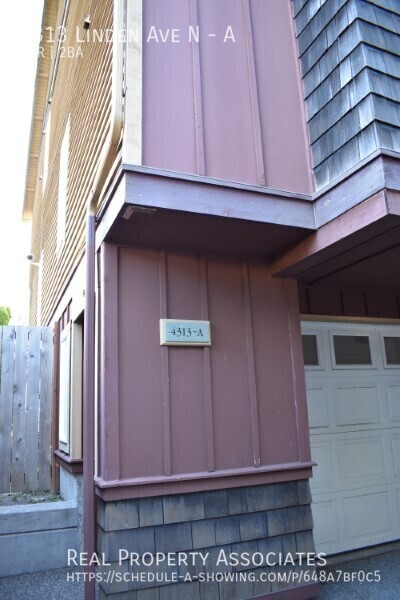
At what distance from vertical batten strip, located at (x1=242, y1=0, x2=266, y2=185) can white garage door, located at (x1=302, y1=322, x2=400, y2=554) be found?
5.31 feet

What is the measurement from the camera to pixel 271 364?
11.0 ft

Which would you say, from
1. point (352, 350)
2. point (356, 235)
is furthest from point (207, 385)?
point (352, 350)

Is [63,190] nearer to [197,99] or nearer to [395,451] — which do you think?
[197,99]

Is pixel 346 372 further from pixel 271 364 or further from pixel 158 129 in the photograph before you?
pixel 158 129

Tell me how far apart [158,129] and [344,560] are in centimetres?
363

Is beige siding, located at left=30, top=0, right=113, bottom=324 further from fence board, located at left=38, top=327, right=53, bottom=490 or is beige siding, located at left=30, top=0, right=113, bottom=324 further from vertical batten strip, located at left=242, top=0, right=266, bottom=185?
vertical batten strip, located at left=242, top=0, right=266, bottom=185

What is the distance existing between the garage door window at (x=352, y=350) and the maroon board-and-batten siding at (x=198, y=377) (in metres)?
0.97

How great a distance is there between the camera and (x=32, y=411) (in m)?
4.83

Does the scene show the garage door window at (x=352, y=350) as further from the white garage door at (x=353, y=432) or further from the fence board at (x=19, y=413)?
the fence board at (x=19, y=413)

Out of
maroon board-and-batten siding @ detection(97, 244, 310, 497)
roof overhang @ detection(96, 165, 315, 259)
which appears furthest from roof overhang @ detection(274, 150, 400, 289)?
maroon board-and-batten siding @ detection(97, 244, 310, 497)

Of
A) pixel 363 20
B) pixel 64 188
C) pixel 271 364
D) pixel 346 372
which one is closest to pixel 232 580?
pixel 271 364

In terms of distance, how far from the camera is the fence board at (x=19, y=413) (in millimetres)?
4621

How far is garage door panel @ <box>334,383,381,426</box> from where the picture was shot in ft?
13.6

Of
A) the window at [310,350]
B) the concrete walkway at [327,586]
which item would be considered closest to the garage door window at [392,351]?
the window at [310,350]
